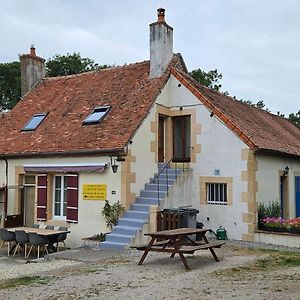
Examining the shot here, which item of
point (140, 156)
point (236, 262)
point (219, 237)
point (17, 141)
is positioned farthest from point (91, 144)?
point (236, 262)

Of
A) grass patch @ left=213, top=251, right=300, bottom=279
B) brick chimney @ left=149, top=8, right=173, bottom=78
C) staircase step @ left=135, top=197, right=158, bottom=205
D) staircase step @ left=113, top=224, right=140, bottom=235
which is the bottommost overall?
grass patch @ left=213, top=251, right=300, bottom=279

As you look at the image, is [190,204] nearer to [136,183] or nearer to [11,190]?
[136,183]

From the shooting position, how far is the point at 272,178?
54.2 feet

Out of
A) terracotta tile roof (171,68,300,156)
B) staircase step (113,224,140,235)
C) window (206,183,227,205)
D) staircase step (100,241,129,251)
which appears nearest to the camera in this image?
staircase step (100,241,129,251)

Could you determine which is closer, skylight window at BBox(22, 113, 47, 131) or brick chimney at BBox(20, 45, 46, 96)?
skylight window at BBox(22, 113, 47, 131)

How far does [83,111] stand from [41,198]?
12.1 feet

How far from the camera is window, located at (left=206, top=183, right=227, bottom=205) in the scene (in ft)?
51.8

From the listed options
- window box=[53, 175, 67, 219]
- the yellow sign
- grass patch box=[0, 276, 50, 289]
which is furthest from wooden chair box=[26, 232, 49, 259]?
grass patch box=[0, 276, 50, 289]

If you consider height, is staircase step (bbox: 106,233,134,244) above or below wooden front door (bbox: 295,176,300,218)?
below

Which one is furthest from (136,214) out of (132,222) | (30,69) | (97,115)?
(30,69)

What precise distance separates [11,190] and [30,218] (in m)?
1.29

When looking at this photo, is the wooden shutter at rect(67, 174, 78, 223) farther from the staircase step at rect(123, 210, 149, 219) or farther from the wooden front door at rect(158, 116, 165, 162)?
the wooden front door at rect(158, 116, 165, 162)

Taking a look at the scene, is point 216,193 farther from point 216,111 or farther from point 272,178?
point 216,111

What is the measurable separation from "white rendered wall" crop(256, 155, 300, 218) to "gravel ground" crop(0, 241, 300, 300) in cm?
328
